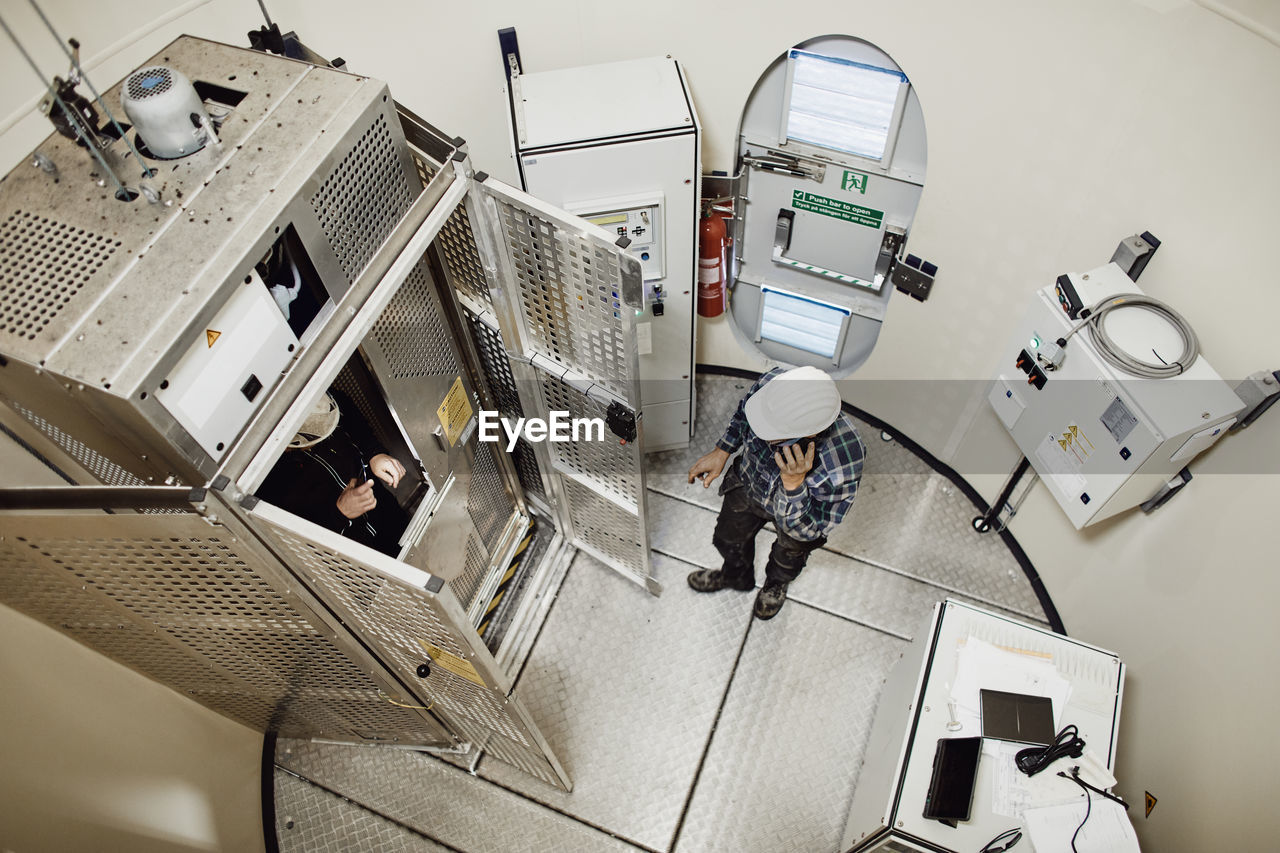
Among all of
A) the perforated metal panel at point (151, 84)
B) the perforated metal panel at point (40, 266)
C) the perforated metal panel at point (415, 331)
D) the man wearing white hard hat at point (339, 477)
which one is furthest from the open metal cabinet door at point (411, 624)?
the perforated metal panel at point (151, 84)

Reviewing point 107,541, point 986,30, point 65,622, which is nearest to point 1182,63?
point 986,30

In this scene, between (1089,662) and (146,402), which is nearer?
(146,402)

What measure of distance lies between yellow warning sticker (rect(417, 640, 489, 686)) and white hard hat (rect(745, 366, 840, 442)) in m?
1.27

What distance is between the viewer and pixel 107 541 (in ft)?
5.96

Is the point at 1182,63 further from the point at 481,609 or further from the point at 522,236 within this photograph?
the point at 481,609

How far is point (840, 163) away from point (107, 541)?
3.03m

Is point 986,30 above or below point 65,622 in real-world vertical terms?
above

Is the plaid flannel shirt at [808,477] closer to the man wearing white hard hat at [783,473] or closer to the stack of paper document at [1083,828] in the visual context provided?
the man wearing white hard hat at [783,473]

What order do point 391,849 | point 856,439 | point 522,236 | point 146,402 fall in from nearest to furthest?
point 146,402 → point 522,236 → point 856,439 → point 391,849

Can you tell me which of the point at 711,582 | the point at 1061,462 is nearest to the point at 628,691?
the point at 711,582

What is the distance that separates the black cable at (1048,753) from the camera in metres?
2.49

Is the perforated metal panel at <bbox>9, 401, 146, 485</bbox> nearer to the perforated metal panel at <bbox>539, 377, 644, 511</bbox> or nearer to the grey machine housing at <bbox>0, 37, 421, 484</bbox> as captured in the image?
the grey machine housing at <bbox>0, 37, 421, 484</bbox>

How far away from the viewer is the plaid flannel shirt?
2.86 metres

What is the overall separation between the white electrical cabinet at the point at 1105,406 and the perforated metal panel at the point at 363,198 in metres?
2.25
